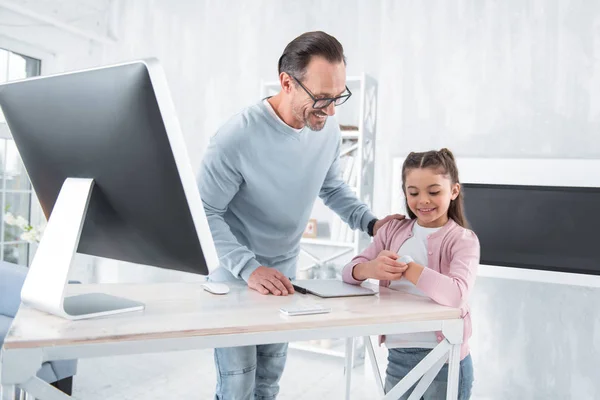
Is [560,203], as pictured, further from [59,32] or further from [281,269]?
[59,32]

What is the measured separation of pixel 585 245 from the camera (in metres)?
2.58

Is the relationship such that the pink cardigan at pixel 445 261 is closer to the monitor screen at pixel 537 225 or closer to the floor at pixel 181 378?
the monitor screen at pixel 537 225

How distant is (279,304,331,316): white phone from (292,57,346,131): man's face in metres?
0.55

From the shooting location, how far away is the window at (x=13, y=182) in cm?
373

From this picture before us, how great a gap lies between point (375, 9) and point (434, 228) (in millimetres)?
2346

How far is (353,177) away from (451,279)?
206cm

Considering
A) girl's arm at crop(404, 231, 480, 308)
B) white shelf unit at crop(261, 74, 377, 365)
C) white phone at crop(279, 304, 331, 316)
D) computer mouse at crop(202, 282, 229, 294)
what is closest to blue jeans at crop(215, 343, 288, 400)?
computer mouse at crop(202, 282, 229, 294)

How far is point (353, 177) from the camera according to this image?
3.36 metres

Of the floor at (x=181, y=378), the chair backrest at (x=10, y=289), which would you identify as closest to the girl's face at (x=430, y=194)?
the floor at (x=181, y=378)

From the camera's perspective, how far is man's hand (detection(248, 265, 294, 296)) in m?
1.36

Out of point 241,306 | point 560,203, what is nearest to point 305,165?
point 241,306

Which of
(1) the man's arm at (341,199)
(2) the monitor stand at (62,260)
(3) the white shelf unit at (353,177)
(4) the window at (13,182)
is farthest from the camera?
(4) the window at (13,182)

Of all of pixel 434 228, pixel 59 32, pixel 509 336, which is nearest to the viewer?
pixel 434 228

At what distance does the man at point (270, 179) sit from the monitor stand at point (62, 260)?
0.40m
